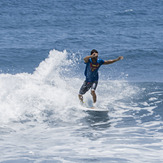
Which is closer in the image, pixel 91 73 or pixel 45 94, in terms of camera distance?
pixel 91 73

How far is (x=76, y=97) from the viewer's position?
485 inches

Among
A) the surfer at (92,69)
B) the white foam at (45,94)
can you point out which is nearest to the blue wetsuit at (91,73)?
the surfer at (92,69)

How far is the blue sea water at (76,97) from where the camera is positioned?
313 inches

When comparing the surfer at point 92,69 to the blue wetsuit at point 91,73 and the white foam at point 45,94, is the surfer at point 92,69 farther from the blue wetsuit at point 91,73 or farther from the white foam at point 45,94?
the white foam at point 45,94

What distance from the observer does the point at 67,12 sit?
38375 millimetres

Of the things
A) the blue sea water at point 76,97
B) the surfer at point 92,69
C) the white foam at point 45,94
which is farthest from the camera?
the white foam at point 45,94

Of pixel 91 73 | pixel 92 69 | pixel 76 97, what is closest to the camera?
pixel 92 69

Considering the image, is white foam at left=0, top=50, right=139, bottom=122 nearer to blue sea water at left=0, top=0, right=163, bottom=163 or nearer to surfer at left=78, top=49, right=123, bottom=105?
blue sea water at left=0, top=0, right=163, bottom=163

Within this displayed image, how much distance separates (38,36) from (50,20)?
6.53m

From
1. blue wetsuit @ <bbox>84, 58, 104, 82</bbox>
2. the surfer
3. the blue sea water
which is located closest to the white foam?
the blue sea water

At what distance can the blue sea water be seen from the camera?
26.1 feet

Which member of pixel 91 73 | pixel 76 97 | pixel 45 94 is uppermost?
pixel 91 73

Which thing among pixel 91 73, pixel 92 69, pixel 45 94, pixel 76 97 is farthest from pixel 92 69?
pixel 45 94

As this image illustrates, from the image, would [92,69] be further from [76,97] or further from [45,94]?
[45,94]
